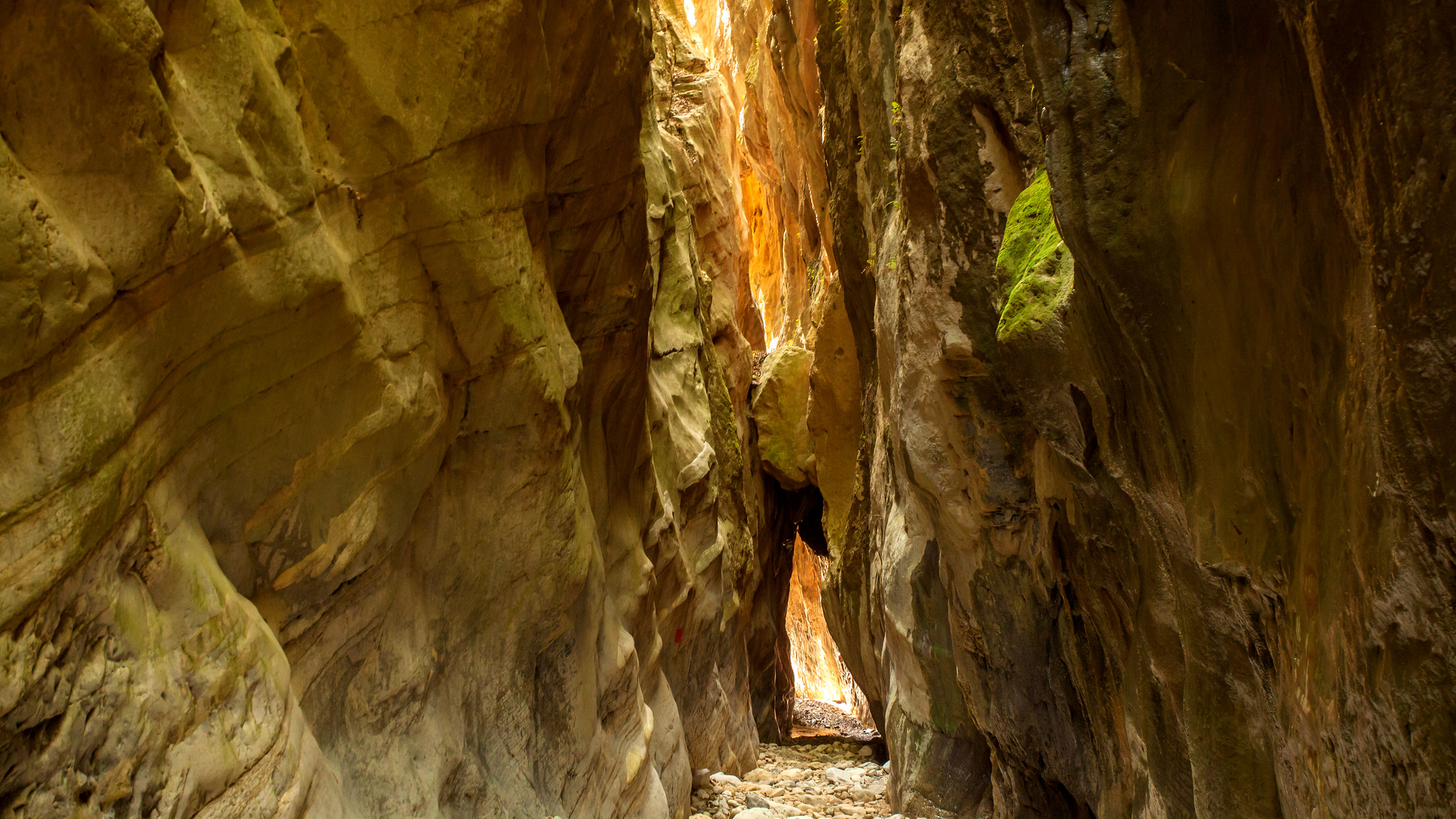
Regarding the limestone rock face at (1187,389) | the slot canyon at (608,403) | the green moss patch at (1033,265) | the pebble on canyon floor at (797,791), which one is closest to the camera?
the limestone rock face at (1187,389)

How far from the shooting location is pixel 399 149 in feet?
15.3

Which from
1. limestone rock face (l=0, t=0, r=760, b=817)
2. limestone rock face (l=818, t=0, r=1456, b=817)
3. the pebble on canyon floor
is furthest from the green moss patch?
the pebble on canyon floor

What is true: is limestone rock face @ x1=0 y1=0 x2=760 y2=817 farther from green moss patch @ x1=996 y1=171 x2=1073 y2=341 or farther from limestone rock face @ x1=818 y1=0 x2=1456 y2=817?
green moss patch @ x1=996 y1=171 x2=1073 y2=341

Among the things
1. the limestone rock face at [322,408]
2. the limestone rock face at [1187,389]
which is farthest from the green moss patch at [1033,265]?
the limestone rock face at [322,408]

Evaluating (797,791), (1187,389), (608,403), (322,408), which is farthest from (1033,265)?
(797,791)

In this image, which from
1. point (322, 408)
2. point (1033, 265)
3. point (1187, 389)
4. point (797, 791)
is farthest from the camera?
point (797, 791)

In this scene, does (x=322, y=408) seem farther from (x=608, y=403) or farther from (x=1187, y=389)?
(x=1187, y=389)

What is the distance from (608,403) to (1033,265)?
3.90 metres

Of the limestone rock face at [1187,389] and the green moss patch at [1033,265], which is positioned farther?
the green moss patch at [1033,265]

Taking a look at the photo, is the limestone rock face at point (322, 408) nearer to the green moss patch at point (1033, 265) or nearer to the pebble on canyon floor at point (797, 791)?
the pebble on canyon floor at point (797, 791)

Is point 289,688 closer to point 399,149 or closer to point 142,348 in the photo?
point 142,348

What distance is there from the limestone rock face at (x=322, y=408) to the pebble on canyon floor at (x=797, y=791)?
222cm

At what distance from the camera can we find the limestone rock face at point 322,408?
2.79m

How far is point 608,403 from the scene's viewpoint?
7.67m
